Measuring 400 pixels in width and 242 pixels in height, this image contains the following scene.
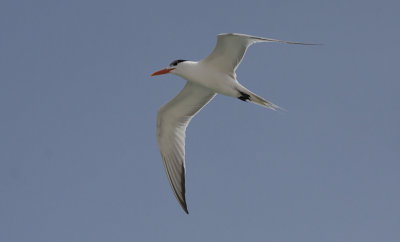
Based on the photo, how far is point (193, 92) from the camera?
1045 cm

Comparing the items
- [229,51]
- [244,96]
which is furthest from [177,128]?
[229,51]

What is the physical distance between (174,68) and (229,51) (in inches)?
49.9

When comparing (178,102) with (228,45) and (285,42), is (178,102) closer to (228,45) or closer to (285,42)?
(228,45)

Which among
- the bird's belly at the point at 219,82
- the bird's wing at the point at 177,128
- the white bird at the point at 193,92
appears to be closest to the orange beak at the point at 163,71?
the white bird at the point at 193,92

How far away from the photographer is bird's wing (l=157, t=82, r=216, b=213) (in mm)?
10508

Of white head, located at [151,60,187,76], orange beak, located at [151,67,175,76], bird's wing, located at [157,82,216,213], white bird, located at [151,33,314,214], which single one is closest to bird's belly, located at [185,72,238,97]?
white bird, located at [151,33,314,214]

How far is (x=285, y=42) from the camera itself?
7.59m

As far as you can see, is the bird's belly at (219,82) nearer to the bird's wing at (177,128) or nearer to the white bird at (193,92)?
the white bird at (193,92)

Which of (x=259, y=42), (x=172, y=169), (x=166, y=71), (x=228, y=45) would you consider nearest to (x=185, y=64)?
(x=166, y=71)

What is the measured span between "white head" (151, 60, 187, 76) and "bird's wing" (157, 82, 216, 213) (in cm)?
68

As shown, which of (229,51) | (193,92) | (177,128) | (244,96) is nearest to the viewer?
(229,51)

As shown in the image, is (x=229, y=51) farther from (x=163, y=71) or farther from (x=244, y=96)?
(x=163, y=71)

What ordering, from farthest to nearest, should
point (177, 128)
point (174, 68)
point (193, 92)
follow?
point (177, 128), point (193, 92), point (174, 68)

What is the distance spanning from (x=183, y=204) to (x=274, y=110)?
2797 millimetres
